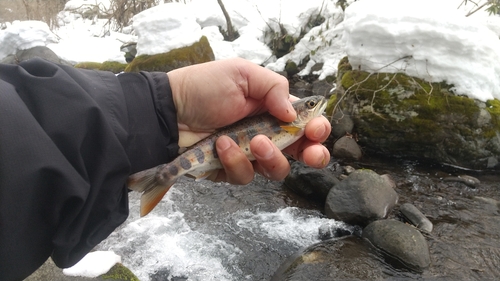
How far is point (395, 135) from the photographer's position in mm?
9180

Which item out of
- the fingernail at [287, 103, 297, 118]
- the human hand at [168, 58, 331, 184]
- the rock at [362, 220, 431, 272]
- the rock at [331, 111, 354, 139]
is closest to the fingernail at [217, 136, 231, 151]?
the human hand at [168, 58, 331, 184]

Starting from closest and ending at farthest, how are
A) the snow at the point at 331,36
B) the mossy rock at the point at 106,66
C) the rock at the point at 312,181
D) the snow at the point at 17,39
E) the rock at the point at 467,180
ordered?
the rock at the point at 312,181
the rock at the point at 467,180
the snow at the point at 331,36
the mossy rock at the point at 106,66
the snow at the point at 17,39

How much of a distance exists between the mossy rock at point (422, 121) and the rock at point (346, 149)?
36 centimetres

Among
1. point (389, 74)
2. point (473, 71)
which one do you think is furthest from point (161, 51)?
point (473, 71)

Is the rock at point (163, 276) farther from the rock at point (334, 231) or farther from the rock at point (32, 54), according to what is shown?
the rock at point (32, 54)

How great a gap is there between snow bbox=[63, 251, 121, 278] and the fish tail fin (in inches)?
79.5

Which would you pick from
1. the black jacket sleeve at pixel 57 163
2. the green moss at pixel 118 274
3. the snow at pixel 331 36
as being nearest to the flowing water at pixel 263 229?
the green moss at pixel 118 274

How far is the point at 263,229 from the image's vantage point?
7.07 meters

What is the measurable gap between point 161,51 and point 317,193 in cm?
988

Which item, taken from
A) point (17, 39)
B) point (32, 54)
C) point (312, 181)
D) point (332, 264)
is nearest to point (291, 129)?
point (332, 264)

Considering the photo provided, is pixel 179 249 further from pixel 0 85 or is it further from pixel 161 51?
pixel 161 51

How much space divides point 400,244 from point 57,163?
5.54 metres

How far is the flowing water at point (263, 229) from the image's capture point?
236 inches

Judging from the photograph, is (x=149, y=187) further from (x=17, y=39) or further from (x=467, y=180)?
(x=17, y=39)
